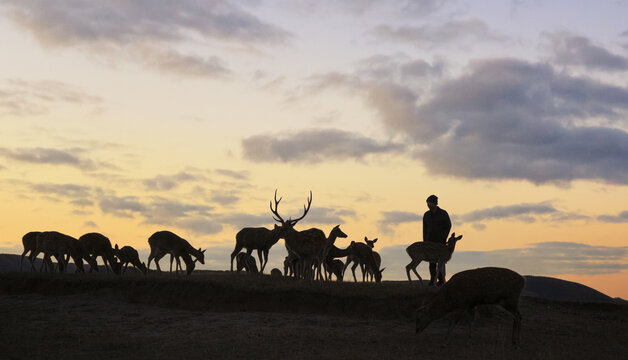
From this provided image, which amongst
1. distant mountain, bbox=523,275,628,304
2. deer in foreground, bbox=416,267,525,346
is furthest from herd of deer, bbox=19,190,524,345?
distant mountain, bbox=523,275,628,304

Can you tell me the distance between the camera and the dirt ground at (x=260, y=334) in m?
14.6

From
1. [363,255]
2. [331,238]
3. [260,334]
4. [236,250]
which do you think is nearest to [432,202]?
[331,238]

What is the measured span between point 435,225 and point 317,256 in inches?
155

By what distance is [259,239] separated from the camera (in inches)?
1033

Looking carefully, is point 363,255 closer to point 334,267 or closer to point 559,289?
point 334,267

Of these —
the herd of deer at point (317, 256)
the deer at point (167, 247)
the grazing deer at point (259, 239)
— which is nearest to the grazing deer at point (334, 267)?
the herd of deer at point (317, 256)

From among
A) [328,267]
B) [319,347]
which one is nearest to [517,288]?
[319,347]

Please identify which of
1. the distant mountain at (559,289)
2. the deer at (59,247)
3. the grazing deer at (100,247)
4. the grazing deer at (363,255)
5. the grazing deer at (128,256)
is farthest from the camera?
the distant mountain at (559,289)

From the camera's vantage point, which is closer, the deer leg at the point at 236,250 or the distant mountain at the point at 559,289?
the deer leg at the point at 236,250

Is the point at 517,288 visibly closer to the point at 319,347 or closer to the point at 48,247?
the point at 319,347

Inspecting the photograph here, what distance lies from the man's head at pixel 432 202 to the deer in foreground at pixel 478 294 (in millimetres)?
5663

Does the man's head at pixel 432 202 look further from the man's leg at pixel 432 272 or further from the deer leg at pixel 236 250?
the deer leg at pixel 236 250

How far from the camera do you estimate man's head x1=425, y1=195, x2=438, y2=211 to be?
2164cm

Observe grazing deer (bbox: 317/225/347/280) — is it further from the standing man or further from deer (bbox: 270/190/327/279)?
the standing man
